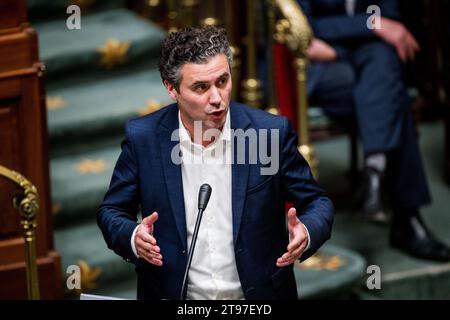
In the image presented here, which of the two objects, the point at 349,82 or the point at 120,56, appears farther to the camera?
the point at 120,56

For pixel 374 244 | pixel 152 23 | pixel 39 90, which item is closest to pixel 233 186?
pixel 39 90

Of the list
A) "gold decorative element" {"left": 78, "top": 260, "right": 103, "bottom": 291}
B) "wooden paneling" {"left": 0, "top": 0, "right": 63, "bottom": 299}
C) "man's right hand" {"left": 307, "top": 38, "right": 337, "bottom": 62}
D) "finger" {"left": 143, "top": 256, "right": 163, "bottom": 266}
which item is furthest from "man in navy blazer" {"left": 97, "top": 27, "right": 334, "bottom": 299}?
"man's right hand" {"left": 307, "top": 38, "right": 337, "bottom": 62}

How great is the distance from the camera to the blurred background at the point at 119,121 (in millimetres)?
4500

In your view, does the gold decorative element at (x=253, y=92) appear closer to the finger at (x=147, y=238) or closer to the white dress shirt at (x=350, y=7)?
the white dress shirt at (x=350, y=7)

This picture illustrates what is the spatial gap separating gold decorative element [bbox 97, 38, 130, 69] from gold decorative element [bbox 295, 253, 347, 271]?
136cm

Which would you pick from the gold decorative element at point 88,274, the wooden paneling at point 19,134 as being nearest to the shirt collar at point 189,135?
the wooden paneling at point 19,134

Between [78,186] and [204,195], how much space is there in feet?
7.24

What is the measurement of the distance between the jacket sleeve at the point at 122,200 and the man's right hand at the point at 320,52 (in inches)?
85.9

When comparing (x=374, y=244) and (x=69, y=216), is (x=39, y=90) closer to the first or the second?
(x=69, y=216)

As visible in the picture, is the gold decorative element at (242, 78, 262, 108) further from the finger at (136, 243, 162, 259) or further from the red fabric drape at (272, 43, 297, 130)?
the finger at (136, 243, 162, 259)

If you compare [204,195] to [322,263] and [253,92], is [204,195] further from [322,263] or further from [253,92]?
[253,92]

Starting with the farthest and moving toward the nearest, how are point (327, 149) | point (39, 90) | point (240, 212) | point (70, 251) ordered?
point (327, 149) < point (70, 251) < point (39, 90) < point (240, 212)

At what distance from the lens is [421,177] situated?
16.9 ft
